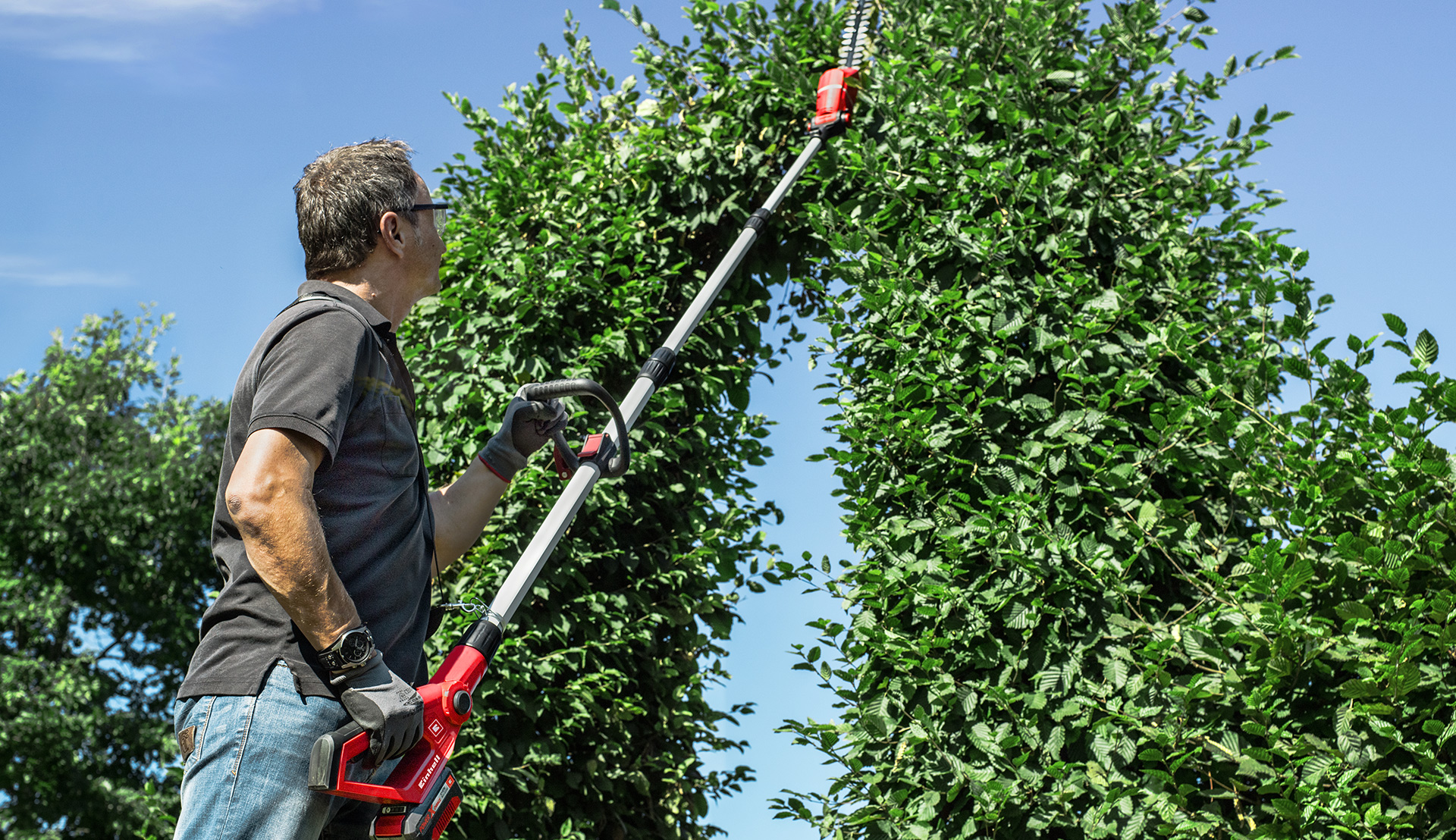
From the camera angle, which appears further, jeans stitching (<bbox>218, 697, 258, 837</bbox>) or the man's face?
the man's face

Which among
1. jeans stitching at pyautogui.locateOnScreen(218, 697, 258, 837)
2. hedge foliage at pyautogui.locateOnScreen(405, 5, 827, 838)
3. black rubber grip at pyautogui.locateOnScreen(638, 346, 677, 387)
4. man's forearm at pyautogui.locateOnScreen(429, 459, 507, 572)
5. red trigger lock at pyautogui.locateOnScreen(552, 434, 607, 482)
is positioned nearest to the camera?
jeans stitching at pyautogui.locateOnScreen(218, 697, 258, 837)

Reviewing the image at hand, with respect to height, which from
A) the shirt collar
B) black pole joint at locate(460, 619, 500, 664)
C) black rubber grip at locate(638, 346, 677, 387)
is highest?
black rubber grip at locate(638, 346, 677, 387)

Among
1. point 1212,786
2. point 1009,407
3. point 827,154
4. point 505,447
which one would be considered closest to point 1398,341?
point 1009,407

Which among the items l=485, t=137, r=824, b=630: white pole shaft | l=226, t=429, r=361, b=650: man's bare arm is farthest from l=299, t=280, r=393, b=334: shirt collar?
l=485, t=137, r=824, b=630: white pole shaft

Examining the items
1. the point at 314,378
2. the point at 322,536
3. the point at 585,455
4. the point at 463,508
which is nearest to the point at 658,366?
the point at 585,455

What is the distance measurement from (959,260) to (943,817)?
71.6 inches

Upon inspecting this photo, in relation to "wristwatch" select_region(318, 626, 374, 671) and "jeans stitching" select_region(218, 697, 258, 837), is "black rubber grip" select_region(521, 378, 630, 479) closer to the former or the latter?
"wristwatch" select_region(318, 626, 374, 671)

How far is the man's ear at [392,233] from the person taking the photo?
7.35 ft

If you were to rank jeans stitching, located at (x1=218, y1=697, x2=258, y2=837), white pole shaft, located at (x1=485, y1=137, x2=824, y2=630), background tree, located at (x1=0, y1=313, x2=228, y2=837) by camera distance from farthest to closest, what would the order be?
background tree, located at (x1=0, y1=313, x2=228, y2=837) → white pole shaft, located at (x1=485, y1=137, x2=824, y2=630) → jeans stitching, located at (x1=218, y1=697, x2=258, y2=837)

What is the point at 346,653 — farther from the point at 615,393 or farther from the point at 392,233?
the point at 615,393

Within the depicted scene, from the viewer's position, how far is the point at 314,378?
1.88 m

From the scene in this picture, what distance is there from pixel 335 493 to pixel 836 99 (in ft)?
8.97

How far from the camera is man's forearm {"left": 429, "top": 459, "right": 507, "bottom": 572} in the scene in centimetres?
257

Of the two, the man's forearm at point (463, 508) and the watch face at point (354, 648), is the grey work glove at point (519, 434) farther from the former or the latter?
the watch face at point (354, 648)
